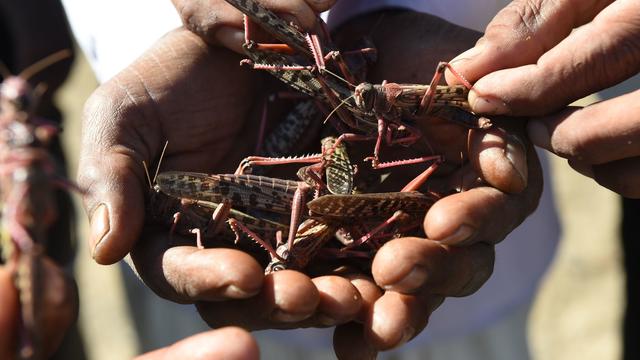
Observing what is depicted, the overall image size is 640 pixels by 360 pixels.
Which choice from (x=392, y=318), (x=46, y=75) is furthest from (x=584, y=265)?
(x=46, y=75)

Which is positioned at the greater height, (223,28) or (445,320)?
(223,28)

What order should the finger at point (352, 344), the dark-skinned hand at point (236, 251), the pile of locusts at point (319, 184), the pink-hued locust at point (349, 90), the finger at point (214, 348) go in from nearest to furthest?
the finger at point (214, 348) < the dark-skinned hand at point (236, 251) < the finger at point (352, 344) < the pile of locusts at point (319, 184) < the pink-hued locust at point (349, 90)

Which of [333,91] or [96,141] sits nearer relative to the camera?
→ [96,141]

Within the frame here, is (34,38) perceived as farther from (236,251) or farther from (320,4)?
(236,251)

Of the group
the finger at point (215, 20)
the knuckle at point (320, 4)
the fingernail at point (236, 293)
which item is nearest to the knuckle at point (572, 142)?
the knuckle at point (320, 4)

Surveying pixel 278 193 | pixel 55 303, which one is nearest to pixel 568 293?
pixel 278 193

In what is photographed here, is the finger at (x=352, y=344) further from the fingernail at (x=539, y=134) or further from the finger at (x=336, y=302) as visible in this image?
the fingernail at (x=539, y=134)

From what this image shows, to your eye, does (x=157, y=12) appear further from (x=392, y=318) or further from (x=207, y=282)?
(x=392, y=318)
